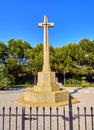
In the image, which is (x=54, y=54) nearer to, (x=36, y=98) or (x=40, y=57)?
(x=40, y=57)

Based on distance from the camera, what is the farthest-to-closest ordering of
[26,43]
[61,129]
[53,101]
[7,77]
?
1. [26,43]
2. [7,77]
3. [53,101]
4. [61,129]

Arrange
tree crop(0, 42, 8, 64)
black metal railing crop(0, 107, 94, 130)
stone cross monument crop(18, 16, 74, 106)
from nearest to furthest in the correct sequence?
1. black metal railing crop(0, 107, 94, 130)
2. stone cross monument crop(18, 16, 74, 106)
3. tree crop(0, 42, 8, 64)

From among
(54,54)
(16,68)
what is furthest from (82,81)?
(16,68)

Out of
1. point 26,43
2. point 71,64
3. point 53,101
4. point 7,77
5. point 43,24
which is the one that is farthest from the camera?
point 26,43

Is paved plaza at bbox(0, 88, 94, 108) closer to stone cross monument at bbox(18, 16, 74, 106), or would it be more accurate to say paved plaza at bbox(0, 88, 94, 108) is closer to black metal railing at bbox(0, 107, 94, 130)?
stone cross monument at bbox(18, 16, 74, 106)

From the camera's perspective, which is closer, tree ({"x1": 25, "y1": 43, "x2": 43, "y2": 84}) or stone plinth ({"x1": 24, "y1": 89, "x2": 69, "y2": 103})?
stone plinth ({"x1": 24, "y1": 89, "x2": 69, "y2": 103})

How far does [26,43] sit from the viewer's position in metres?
37.5

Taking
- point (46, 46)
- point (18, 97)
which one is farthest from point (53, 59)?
point (46, 46)

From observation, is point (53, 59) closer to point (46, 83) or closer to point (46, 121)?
point (46, 83)

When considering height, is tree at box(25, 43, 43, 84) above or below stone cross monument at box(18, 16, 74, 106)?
above

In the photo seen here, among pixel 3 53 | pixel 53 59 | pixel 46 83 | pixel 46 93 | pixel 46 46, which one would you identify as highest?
pixel 3 53

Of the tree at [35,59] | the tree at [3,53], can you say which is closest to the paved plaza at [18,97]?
the tree at [35,59]

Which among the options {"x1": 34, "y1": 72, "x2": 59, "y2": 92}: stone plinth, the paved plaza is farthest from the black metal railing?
{"x1": 34, "y1": 72, "x2": 59, "y2": 92}: stone plinth

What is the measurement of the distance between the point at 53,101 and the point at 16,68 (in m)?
23.9
